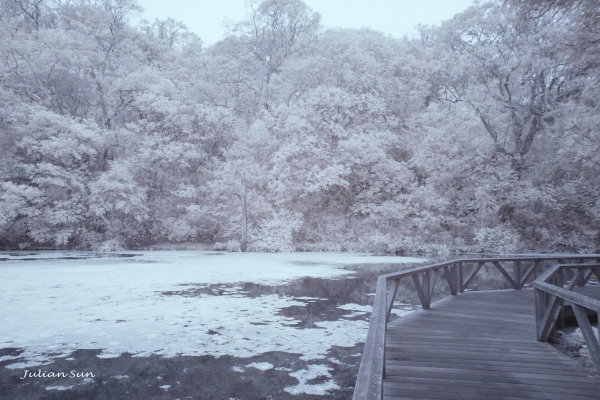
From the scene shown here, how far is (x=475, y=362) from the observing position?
4.50m

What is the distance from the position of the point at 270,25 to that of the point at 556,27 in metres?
22.3

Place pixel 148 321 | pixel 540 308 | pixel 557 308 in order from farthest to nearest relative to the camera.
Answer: pixel 148 321 < pixel 540 308 < pixel 557 308

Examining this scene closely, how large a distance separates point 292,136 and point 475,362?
2567 centimetres

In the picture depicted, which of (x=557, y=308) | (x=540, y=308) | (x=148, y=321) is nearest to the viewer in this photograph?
(x=557, y=308)

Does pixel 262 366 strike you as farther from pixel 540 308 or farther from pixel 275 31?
pixel 275 31

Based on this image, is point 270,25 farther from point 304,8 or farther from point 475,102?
point 475,102

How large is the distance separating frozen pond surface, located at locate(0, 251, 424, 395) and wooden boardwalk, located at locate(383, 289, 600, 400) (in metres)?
0.96

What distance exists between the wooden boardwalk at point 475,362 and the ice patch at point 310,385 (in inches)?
31.0

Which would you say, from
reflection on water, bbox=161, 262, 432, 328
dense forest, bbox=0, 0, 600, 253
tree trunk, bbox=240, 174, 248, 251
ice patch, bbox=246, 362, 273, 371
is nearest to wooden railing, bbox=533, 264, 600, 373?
reflection on water, bbox=161, 262, 432, 328

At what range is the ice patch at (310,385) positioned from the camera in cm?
447

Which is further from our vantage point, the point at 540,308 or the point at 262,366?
the point at 540,308

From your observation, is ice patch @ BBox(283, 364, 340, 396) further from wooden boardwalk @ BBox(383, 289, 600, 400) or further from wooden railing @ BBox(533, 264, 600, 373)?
wooden railing @ BBox(533, 264, 600, 373)

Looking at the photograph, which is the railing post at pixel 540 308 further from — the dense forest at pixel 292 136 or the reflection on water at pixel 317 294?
the dense forest at pixel 292 136

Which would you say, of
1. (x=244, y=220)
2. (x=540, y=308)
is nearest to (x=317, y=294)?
(x=540, y=308)
